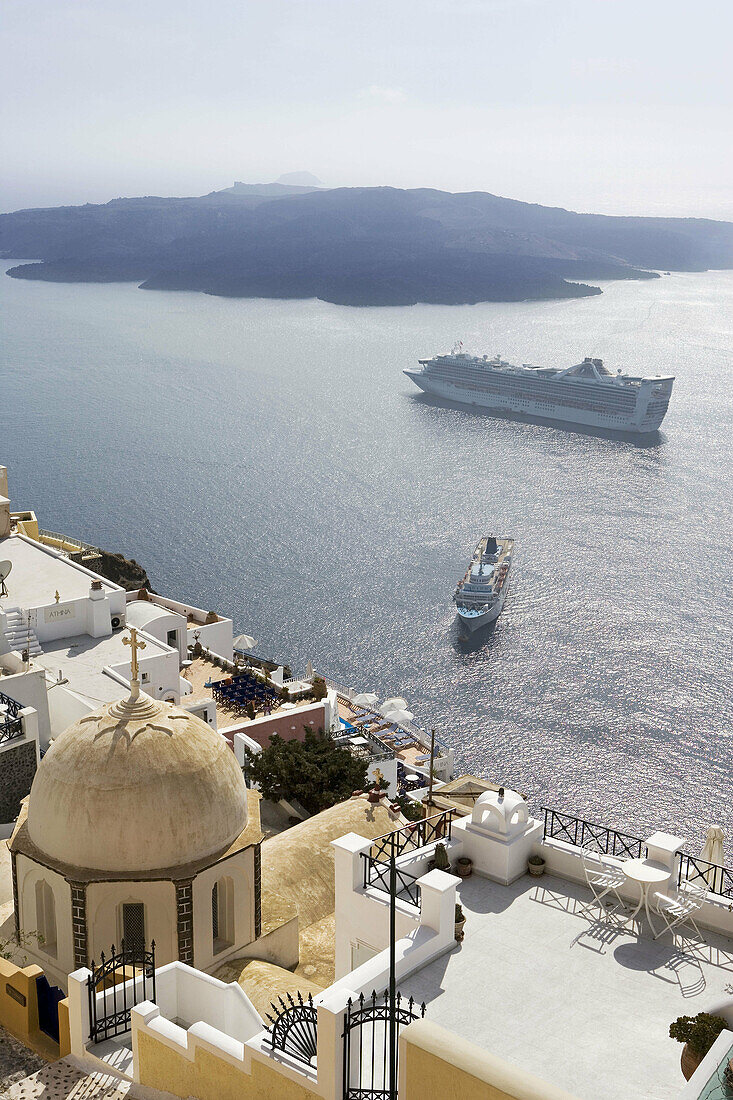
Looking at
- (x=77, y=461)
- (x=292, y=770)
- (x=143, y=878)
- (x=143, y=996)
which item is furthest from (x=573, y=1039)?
(x=77, y=461)

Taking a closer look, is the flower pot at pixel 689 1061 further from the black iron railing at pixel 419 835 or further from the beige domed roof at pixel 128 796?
the beige domed roof at pixel 128 796

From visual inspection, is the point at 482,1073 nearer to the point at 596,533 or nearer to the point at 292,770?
the point at 292,770

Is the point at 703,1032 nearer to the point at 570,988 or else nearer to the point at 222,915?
the point at 570,988

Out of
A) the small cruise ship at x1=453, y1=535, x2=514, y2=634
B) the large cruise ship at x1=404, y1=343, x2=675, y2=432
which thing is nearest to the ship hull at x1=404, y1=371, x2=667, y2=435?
the large cruise ship at x1=404, y1=343, x2=675, y2=432

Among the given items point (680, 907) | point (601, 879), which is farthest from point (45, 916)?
point (680, 907)

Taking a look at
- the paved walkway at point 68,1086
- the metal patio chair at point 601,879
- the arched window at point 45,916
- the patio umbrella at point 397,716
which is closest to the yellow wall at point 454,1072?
the metal patio chair at point 601,879

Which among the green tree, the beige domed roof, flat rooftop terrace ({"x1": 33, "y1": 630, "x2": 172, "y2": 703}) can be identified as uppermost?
the beige domed roof

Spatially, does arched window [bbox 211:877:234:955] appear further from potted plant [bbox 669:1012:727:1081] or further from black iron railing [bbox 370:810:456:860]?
potted plant [bbox 669:1012:727:1081]
